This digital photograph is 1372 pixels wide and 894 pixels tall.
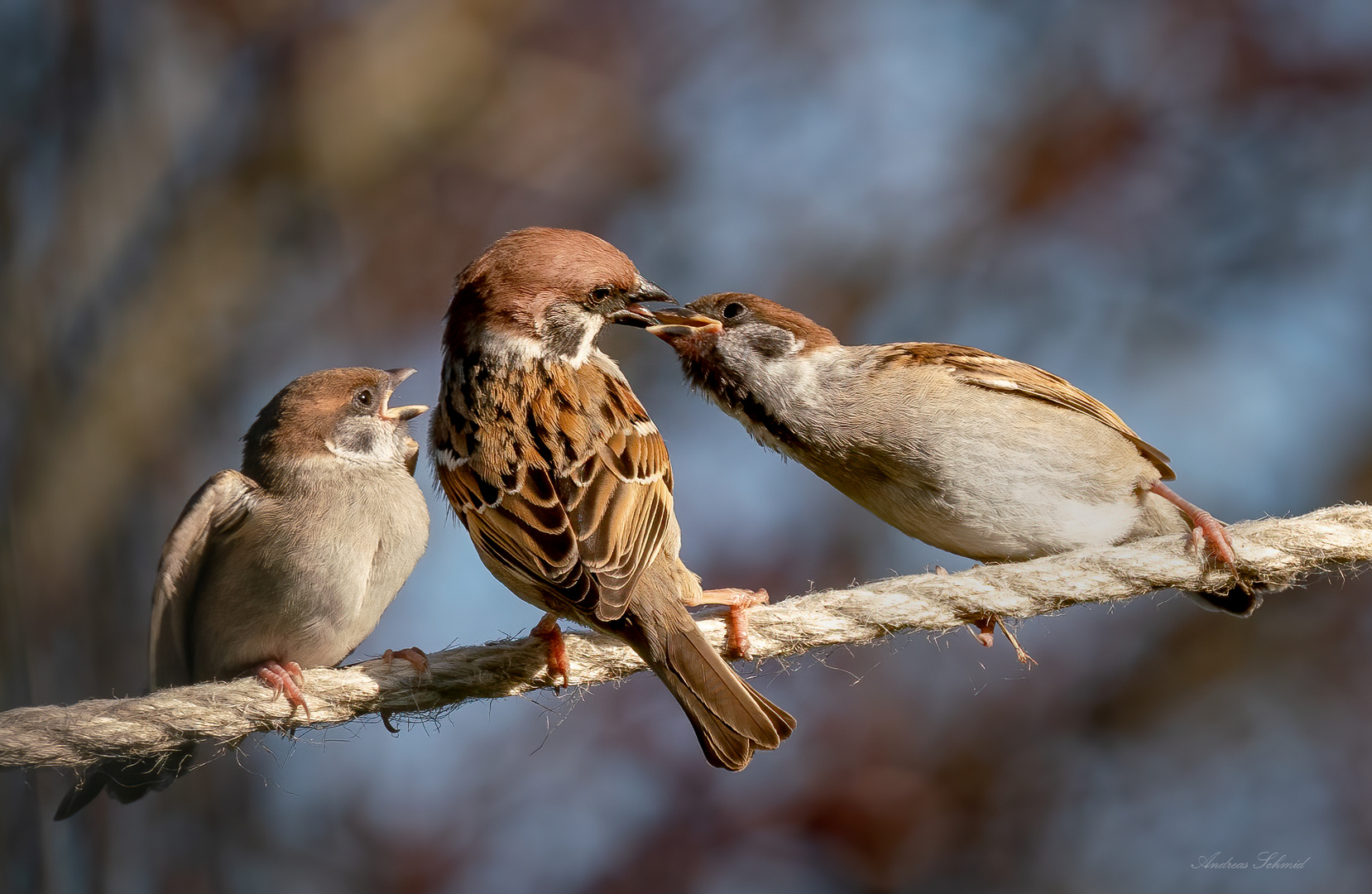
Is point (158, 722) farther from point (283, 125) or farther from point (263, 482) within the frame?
point (283, 125)

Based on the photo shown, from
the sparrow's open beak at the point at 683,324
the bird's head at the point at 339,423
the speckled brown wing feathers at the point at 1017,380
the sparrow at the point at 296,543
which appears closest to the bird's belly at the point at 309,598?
the sparrow at the point at 296,543

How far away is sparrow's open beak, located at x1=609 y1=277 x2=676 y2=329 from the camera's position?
2273 millimetres

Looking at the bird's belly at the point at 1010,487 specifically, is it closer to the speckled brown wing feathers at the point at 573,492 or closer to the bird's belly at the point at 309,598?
the speckled brown wing feathers at the point at 573,492

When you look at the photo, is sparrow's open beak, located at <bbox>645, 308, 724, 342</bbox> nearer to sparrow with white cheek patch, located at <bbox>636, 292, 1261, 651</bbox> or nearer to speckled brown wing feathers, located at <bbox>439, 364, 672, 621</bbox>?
sparrow with white cheek patch, located at <bbox>636, 292, 1261, 651</bbox>

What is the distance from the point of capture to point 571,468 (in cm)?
219

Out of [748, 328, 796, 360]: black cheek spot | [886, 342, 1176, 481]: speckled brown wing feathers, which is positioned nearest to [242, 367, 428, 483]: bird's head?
[748, 328, 796, 360]: black cheek spot

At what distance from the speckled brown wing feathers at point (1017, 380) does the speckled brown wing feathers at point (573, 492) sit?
0.76 metres

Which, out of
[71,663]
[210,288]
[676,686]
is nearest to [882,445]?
[676,686]

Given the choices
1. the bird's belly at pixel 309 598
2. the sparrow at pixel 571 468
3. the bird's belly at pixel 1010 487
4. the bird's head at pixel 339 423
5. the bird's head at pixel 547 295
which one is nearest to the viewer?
the sparrow at pixel 571 468

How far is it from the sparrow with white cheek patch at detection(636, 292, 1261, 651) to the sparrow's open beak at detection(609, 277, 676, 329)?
3.3 inches

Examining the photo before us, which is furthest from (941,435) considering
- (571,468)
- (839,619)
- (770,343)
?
(571,468)

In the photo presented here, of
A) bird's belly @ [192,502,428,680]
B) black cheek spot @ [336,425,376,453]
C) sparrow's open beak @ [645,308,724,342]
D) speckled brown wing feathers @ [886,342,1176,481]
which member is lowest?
bird's belly @ [192,502,428,680]

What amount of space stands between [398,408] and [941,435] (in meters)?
1.32

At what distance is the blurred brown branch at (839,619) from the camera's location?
83.0 inches
